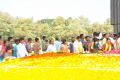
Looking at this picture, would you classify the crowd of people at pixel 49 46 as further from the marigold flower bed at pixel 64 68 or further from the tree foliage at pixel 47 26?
the tree foliage at pixel 47 26

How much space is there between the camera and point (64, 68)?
13.9 ft

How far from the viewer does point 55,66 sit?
4.33 metres

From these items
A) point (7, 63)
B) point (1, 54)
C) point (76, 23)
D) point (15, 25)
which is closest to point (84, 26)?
point (76, 23)

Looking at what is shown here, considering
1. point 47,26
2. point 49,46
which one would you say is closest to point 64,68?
point 49,46

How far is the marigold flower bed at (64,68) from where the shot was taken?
412cm

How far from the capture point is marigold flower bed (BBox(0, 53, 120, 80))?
4.12m

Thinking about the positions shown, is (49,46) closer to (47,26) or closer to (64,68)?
(64,68)

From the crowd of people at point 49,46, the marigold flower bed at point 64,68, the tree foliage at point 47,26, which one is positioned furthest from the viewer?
the tree foliage at point 47,26

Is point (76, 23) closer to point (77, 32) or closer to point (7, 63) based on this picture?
point (77, 32)

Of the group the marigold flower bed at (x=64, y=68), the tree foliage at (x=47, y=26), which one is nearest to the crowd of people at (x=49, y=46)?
the marigold flower bed at (x=64, y=68)

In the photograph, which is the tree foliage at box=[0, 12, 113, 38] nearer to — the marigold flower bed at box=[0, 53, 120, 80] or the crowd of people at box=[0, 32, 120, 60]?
the crowd of people at box=[0, 32, 120, 60]

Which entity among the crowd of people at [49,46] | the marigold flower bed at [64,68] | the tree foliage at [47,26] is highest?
the marigold flower bed at [64,68]

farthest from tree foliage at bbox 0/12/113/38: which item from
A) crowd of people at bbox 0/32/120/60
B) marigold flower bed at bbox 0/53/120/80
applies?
marigold flower bed at bbox 0/53/120/80

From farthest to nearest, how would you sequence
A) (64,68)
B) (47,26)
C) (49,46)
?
(47,26)
(49,46)
(64,68)
